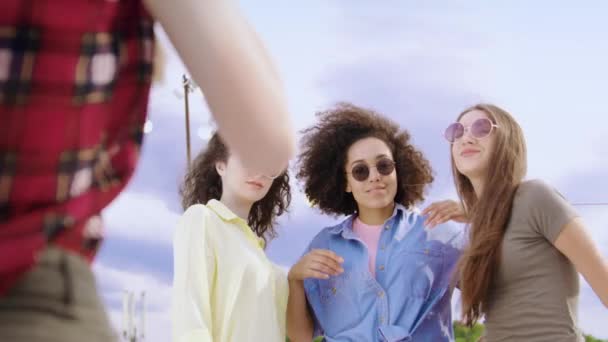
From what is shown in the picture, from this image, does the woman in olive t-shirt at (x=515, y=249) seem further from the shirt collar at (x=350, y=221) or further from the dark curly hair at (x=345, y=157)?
the dark curly hair at (x=345, y=157)

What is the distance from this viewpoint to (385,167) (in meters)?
4.83

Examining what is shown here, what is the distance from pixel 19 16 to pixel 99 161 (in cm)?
20

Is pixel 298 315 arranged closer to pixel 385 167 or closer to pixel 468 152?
pixel 385 167

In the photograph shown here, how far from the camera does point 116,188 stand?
1023mm

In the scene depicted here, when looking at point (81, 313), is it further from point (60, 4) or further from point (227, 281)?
point (227, 281)

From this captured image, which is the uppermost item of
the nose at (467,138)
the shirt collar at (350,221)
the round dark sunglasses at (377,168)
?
the nose at (467,138)

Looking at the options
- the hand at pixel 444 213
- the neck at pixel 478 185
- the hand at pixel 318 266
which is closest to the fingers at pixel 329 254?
the hand at pixel 318 266

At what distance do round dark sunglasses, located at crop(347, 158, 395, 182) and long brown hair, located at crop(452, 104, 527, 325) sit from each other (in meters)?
0.57

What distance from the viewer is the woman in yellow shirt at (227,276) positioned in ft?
12.9

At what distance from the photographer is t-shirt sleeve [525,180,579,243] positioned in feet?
12.9

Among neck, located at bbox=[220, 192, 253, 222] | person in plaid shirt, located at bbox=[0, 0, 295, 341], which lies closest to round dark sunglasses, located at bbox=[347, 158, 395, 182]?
neck, located at bbox=[220, 192, 253, 222]

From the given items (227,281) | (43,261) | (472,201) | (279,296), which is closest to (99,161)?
(43,261)

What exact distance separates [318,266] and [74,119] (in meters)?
3.60

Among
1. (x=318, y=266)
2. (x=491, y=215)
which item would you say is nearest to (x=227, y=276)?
(x=318, y=266)
